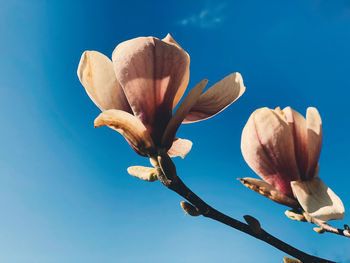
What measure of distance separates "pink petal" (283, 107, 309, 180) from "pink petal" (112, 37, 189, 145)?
0.95 ft

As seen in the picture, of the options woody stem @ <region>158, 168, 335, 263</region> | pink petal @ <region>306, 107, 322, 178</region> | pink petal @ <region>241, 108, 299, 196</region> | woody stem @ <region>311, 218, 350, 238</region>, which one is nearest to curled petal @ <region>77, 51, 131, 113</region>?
woody stem @ <region>158, 168, 335, 263</region>

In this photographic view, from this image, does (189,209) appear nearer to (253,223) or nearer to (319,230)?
(253,223)

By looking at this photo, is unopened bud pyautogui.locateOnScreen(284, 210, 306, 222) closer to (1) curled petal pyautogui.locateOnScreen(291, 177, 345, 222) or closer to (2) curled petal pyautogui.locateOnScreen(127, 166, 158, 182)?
(1) curled petal pyautogui.locateOnScreen(291, 177, 345, 222)

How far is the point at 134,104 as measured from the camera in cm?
84

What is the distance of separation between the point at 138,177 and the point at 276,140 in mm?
368

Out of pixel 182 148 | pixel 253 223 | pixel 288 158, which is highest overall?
pixel 182 148

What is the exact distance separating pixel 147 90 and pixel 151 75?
0.04m

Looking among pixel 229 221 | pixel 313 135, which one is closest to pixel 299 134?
pixel 313 135

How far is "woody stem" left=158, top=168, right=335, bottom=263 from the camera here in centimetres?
81

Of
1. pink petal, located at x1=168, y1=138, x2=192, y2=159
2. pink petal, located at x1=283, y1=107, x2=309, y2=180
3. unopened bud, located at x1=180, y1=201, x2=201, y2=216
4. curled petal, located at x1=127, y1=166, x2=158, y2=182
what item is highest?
pink petal, located at x1=168, y1=138, x2=192, y2=159

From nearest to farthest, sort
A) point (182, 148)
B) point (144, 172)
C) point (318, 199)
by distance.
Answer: point (318, 199) < point (144, 172) < point (182, 148)

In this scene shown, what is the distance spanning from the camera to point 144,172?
34.0 inches

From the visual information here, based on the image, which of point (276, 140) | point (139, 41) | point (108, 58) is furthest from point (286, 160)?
point (108, 58)

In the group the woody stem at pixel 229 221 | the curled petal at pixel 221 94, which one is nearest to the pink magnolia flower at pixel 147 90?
the curled petal at pixel 221 94
